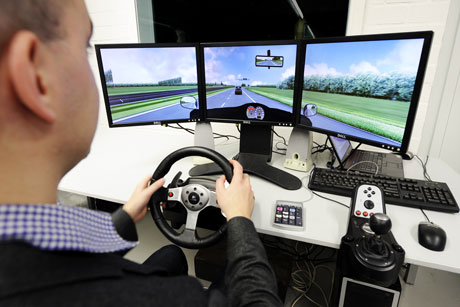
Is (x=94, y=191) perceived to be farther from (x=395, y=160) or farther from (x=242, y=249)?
(x=395, y=160)

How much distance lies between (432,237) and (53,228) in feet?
2.86

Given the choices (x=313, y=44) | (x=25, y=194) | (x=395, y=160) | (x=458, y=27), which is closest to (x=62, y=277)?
(x=25, y=194)

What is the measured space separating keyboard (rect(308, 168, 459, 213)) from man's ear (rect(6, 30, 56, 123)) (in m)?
0.88

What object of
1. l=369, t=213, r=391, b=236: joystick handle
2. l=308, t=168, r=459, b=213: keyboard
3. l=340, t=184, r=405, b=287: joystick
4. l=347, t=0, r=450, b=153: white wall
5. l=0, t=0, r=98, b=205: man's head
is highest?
l=347, t=0, r=450, b=153: white wall

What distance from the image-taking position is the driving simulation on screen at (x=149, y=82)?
1119mm

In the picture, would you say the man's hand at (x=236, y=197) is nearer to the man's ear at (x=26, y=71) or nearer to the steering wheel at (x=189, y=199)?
the steering wheel at (x=189, y=199)

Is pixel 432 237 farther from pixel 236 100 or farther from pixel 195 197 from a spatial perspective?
pixel 236 100

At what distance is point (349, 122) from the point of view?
1036mm

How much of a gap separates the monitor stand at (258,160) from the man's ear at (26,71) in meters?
0.82

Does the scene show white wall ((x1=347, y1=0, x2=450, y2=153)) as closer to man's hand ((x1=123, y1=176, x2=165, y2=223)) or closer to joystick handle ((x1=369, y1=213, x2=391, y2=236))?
joystick handle ((x1=369, y1=213, x2=391, y2=236))

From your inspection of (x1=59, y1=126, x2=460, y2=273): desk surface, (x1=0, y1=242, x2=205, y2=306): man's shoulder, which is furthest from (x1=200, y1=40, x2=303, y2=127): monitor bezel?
(x1=0, y1=242, x2=205, y2=306): man's shoulder

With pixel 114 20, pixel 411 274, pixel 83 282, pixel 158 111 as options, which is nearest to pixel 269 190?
pixel 158 111

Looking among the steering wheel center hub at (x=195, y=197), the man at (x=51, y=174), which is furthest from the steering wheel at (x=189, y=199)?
the man at (x=51, y=174)

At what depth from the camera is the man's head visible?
0.31m
